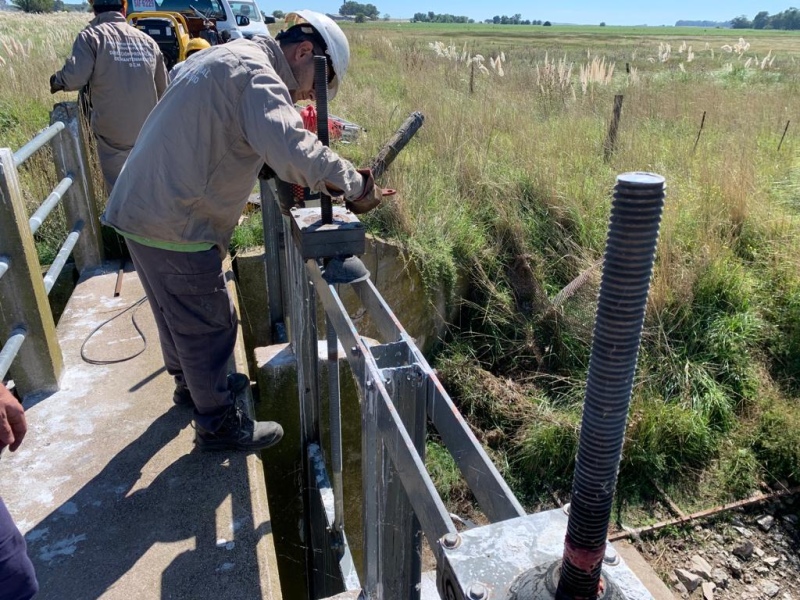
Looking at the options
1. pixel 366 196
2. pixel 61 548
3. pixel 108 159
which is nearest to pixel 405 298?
pixel 108 159

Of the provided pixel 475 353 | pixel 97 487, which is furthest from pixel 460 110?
pixel 97 487

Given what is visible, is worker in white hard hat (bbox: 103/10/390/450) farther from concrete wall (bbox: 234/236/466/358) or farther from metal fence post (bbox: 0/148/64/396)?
concrete wall (bbox: 234/236/466/358)

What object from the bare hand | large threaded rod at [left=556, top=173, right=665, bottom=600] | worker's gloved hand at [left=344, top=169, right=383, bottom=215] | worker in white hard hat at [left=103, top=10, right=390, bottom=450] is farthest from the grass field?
large threaded rod at [left=556, top=173, right=665, bottom=600]

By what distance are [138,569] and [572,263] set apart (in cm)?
475

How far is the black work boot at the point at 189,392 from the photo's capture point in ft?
9.51

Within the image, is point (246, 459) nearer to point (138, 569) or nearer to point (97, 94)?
point (138, 569)

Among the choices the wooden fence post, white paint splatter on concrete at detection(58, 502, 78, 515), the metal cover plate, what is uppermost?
the metal cover plate

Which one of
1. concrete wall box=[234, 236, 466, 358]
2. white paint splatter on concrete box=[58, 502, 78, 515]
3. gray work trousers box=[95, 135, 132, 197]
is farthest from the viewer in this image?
concrete wall box=[234, 236, 466, 358]

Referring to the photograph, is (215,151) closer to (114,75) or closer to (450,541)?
(450,541)

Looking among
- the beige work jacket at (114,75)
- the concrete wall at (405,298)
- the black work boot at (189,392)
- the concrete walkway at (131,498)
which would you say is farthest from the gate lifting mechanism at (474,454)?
the beige work jacket at (114,75)

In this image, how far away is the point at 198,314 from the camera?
2.43 m

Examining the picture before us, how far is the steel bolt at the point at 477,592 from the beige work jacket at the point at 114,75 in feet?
15.7

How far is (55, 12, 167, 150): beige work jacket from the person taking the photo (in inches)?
186

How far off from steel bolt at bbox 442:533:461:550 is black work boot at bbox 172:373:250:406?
2003 mm
